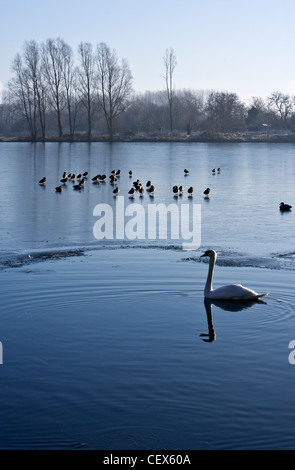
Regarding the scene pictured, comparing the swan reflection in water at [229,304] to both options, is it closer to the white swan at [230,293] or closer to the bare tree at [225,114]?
the white swan at [230,293]

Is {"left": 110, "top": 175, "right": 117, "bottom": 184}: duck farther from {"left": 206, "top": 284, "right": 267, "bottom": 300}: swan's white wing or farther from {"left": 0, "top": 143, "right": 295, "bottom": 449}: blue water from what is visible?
{"left": 206, "top": 284, "right": 267, "bottom": 300}: swan's white wing

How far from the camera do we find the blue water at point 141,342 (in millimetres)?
6824

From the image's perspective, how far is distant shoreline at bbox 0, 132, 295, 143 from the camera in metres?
86.2

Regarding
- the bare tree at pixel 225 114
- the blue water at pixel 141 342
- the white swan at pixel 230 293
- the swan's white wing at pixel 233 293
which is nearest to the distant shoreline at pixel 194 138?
the bare tree at pixel 225 114

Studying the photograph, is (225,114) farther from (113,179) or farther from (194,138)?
(113,179)

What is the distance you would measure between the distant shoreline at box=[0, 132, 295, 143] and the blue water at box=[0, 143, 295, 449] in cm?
6813

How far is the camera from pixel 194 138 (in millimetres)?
87938

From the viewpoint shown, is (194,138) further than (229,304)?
Yes

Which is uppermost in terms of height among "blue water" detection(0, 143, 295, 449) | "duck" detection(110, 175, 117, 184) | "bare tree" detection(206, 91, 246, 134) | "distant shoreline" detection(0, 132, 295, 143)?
"bare tree" detection(206, 91, 246, 134)

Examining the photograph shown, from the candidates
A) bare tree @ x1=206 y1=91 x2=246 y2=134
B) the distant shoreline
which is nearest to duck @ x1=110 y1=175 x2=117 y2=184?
the distant shoreline

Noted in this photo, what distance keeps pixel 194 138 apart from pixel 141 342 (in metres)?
79.9

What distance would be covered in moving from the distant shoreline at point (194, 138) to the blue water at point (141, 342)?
6813cm

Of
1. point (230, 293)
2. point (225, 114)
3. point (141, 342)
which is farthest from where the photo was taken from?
point (225, 114)

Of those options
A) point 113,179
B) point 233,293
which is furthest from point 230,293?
point 113,179
